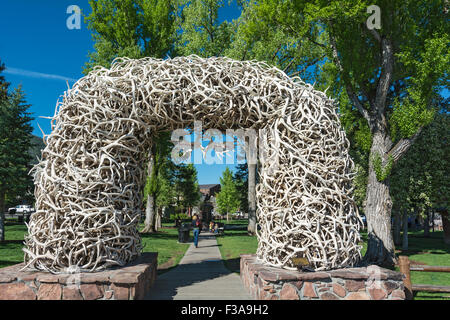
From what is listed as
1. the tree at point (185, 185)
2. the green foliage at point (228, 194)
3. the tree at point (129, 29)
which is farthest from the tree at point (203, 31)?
the green foliage at point (228, 194)

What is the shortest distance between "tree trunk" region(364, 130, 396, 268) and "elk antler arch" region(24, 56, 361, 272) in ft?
16.3

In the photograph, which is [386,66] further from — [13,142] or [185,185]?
[185,185]

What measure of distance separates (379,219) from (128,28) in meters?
15.8

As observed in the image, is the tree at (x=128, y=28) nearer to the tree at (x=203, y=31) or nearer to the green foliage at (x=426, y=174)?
the tree at (x=203, y=31)

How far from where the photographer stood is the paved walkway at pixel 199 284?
5469 mm

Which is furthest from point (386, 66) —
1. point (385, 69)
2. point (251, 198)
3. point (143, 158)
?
point (251, 198)

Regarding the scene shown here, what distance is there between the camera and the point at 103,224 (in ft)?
15.6

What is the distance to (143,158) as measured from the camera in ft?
18.8

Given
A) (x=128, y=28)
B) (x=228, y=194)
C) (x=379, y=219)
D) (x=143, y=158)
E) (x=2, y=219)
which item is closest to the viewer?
(x=143, y=158)

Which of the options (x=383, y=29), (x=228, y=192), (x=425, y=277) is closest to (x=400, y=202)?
(x=425, y=277)

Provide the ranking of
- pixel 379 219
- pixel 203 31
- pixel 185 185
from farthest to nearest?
pixel 185 185 → pixel 203 31 → pixel 379 219

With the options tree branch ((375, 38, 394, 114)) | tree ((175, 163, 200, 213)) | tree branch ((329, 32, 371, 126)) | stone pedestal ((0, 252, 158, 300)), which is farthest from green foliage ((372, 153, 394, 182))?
tree ((175, 163, 200, 213))

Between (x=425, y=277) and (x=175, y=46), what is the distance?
58.0ft

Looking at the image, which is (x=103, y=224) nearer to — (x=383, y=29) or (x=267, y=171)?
(x=267, y=171)
